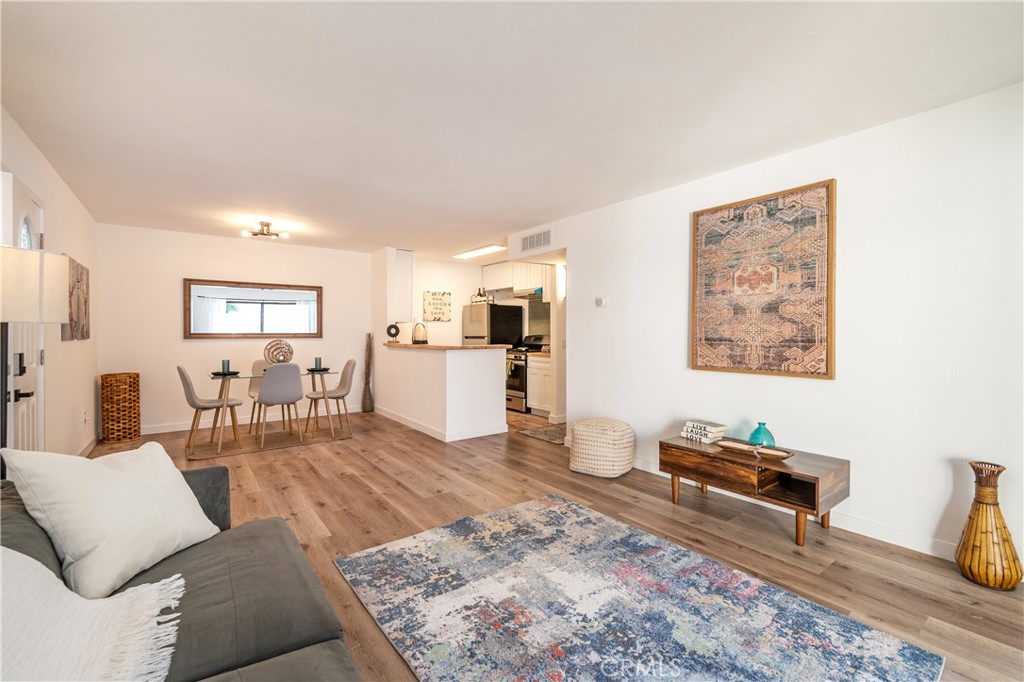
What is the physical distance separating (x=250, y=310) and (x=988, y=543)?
7.11 meters

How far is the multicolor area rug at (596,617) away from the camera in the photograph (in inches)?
64.8

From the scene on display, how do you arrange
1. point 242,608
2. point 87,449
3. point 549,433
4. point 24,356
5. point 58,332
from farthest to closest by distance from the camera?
1. point 549,433
2. point 87,449
3. point 58,332
4. point 24,356
5. point 242,608

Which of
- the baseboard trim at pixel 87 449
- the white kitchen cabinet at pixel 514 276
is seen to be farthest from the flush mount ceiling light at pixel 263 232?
the white kitchen cabinet at pixel 514 276

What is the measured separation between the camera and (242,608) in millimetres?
1294

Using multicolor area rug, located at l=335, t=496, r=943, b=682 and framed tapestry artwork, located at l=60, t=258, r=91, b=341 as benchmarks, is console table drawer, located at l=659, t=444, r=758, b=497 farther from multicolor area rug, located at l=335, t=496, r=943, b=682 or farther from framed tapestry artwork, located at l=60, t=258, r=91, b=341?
framed tapestry artwork, located at l=60, t=258, r=91, b=341

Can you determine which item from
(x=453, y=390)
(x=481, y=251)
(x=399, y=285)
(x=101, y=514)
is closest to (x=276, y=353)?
(x=399, y=285)

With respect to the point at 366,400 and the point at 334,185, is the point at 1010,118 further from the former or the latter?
the point at 366,400

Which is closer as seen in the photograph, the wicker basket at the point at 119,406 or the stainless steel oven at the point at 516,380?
the wicker basket at the point at 119,406

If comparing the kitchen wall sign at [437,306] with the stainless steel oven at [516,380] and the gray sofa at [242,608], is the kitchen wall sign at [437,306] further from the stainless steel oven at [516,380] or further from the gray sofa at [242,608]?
the gray sofa at [242,608]

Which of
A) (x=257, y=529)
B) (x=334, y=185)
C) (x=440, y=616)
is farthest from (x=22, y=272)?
(x=334, y=185)

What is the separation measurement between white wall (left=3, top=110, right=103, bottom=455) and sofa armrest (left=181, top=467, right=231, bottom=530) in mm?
2159

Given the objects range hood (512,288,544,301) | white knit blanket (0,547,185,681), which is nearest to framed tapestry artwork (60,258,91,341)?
white knit blanket (0,547,185,681)

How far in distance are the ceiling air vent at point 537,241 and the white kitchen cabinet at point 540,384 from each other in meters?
1.75

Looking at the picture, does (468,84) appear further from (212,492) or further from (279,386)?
(279,386)
